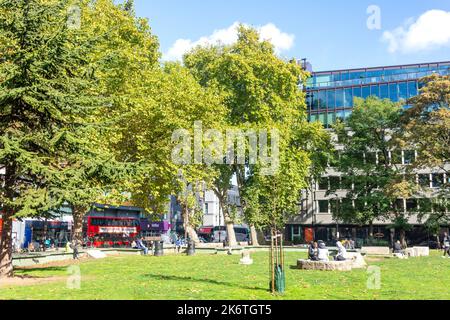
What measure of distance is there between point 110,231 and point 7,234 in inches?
1341

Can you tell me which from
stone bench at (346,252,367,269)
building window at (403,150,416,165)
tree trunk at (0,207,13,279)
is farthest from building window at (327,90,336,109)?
tree trunk at (0,207,13,279)

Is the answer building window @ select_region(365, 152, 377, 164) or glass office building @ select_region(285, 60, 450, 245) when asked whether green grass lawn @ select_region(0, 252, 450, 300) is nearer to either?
building window @ select_region(365, 152, 377, 164)

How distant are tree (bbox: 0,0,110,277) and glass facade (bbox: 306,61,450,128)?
4914 centimetres

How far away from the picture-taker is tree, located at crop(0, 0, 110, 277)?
19078 mm

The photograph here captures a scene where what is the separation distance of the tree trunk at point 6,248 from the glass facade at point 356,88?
167 feet

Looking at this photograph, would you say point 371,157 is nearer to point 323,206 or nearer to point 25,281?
point 323,206

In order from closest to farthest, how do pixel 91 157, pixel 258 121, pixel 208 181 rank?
1. pixel 91 157
2. pixel 208 181
3. pixel 258 121

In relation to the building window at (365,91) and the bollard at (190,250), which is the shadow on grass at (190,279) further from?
the building window at (365,91)

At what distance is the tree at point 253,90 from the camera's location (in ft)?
166

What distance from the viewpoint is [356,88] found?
231 ft
